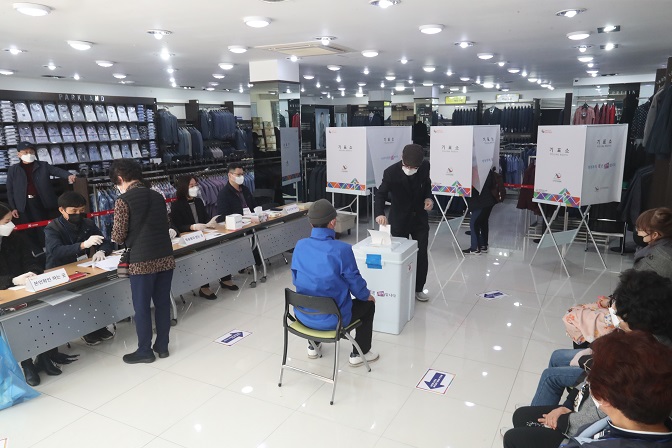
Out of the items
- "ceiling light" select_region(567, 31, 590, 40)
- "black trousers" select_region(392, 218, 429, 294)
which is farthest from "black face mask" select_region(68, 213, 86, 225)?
"ceiling light" select_region(567, 31, 590, 40)

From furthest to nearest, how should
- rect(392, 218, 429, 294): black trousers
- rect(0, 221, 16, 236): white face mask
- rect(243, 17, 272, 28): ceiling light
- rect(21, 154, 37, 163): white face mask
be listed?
rect(21, 154, 37, 163): white face mask < rect(392, 218, 429, 294): black trousers < rect(243, 17, 272, 28): ceiling light < rect(0, 221, 16, 236): white face mask

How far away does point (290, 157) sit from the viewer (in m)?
7.85

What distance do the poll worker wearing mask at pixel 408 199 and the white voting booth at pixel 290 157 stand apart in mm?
3316

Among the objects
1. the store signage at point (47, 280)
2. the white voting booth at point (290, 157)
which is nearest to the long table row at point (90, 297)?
the store signage at point (47, 280)

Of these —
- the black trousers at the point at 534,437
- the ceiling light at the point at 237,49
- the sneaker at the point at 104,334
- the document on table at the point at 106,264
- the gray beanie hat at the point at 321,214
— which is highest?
the ceiling light at the point at 237,49

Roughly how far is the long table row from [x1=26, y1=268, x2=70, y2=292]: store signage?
0.03m

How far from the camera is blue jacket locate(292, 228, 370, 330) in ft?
10.2

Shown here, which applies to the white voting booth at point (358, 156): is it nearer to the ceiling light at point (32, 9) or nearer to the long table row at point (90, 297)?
the long table row at point (90, 297)

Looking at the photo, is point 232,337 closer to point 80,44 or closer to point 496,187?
point 80,44

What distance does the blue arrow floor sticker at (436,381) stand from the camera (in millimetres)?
3292

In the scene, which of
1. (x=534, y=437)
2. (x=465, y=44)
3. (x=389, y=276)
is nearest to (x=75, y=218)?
(x=389, y=276)

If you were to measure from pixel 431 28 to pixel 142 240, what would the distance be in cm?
349

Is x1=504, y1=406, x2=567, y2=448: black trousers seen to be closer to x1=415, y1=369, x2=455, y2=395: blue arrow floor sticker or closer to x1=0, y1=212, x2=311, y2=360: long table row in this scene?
x1=415, y1=369, x2=455, y2=395: blue arrow floor sticker

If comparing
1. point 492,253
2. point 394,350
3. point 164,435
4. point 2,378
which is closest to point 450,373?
point 394,350
